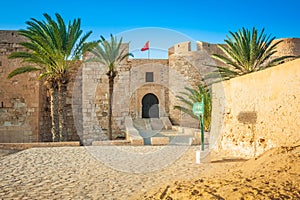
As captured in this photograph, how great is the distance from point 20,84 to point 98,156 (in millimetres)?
8038

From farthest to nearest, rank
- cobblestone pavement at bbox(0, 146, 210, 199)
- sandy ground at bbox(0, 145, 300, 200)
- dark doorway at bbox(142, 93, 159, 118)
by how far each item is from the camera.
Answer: dark doorway at bbox(142, 93, 159, 118), cobblestone pavement at bbox(0, 146, 210, 199), sandy ground at bbox(0, 145, 300, 200)

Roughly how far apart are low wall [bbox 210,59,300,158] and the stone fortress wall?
938 centimetres

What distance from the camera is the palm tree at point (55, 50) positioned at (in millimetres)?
10312

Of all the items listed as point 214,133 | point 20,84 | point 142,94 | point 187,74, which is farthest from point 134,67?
point 214,133

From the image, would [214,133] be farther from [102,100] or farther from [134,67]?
[134,67]

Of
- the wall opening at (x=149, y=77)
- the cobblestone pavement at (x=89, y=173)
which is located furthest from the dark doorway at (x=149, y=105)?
the cobblestone pavement at (x=89, y=173)

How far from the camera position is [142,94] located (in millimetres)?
19172

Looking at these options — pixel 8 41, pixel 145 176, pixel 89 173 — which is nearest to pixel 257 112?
pixel 145 176

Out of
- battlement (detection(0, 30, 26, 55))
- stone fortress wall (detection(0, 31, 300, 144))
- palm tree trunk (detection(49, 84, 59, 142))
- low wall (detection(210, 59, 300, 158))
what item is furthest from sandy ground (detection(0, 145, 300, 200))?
Answer: battlement (detection(0, 30, 26, 55))

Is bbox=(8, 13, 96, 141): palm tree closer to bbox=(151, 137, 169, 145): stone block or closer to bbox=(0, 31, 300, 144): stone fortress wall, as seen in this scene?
bbox=(0, 31, 300, 144): stone fortress wall

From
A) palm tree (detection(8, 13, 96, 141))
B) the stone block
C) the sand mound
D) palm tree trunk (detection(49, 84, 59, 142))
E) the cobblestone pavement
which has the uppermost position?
palm tree (detection(8, 13, 96, 141))

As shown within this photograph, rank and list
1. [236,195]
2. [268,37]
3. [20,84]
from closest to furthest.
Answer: [236,195], [268,37], [20,84]

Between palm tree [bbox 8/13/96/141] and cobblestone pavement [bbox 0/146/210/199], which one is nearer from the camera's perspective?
cobblestone pavement [bbox 0/146/210/199]

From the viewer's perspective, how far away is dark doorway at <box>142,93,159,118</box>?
19.8m
